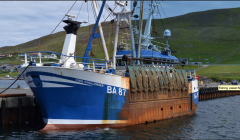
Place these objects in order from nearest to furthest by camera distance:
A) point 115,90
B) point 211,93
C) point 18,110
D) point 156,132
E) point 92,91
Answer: point 92,91 → point 115,90 → point 156,132 → point 18,110 → point 211,93

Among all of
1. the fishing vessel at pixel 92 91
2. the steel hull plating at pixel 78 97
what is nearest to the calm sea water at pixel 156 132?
the steel hull plating at pixel 78 97

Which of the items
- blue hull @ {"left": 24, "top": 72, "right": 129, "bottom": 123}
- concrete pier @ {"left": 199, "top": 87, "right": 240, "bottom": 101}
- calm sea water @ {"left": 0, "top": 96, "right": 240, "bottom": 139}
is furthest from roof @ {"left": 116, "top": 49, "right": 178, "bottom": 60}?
concrete pier @ {"left": 199, "top": 87, "right": 240, "bottom": 101}

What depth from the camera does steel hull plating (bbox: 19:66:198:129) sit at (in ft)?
Answer: 79.0

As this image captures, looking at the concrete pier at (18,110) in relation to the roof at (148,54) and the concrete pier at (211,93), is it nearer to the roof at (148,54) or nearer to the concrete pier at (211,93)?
the roof at (148,54)

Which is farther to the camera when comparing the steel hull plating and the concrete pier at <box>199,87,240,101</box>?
the concrete pier at <box>199,87,240,101</box>

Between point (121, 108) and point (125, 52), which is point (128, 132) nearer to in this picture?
point (121, 108)

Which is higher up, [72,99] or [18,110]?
[72,99]

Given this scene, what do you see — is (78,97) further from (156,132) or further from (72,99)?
(156,132)

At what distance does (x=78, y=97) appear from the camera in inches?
966

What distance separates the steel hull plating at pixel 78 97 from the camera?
24078 millimetres

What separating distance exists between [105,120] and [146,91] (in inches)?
233

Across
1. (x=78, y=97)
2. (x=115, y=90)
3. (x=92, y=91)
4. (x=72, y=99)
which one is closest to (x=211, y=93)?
(x=115, y=90)

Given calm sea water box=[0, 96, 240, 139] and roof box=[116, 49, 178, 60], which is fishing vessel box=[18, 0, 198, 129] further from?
roof box=[116, 49, 178, 60]

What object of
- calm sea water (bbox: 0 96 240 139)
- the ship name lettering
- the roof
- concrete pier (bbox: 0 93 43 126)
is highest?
the roof
